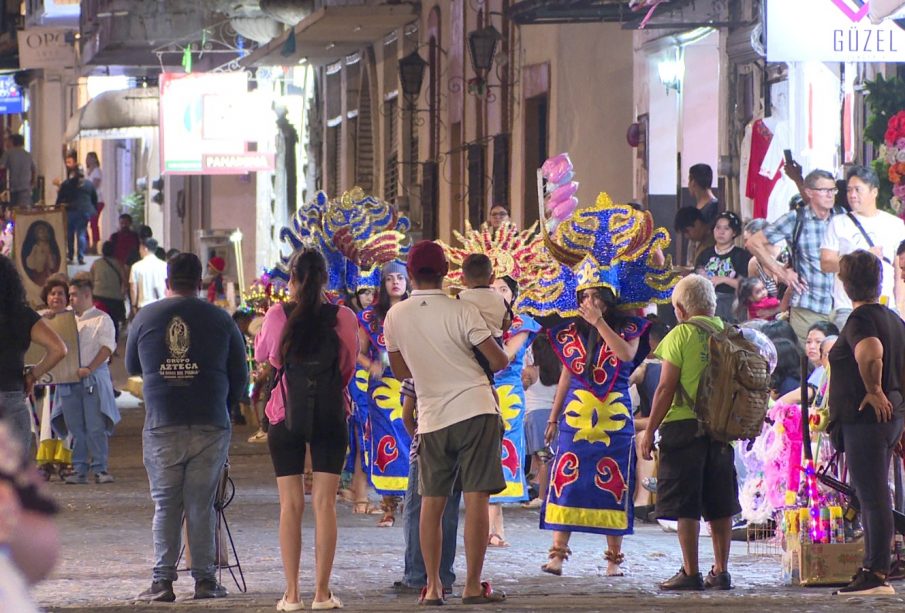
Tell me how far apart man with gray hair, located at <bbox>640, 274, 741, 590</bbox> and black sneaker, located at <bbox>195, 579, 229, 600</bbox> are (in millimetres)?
2174

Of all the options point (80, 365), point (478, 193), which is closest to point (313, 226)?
point (80, 365)

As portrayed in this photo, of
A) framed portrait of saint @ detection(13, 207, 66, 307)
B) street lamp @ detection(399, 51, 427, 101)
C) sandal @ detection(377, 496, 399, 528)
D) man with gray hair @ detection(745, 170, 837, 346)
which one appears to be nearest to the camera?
sandal @ detection(377, 496, 399, 528)

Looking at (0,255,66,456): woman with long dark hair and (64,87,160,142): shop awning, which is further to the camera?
(64,87,160,142): shop awning

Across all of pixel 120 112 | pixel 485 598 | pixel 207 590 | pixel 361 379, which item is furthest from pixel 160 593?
pixel 120 112

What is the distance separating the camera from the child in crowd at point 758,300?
13227 millimetres

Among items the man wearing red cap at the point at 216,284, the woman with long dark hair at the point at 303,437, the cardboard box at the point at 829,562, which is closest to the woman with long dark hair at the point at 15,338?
the woman with long dark hair at the point at 303,437

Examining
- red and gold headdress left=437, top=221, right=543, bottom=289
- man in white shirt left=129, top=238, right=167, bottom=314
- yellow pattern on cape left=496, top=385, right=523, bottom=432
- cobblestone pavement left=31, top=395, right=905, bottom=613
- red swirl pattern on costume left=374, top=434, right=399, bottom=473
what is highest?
man in white shirt left=129, top=238, right=167, bottom=314

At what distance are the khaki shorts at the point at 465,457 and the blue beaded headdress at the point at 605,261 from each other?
1655mm

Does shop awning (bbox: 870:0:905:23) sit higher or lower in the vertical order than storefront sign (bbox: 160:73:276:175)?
lower

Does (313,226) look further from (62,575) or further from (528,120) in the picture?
(528,120)

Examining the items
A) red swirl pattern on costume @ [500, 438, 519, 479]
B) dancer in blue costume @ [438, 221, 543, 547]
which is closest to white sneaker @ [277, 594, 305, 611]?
dancer in blue costume @ [438, 221, 543, 547]

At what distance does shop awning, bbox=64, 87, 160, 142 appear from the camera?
3669cm

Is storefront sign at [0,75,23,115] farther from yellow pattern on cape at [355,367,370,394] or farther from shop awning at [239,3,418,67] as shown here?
yellow pattern on cape at [355,367,370,394]

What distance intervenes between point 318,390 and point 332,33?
21.1m
